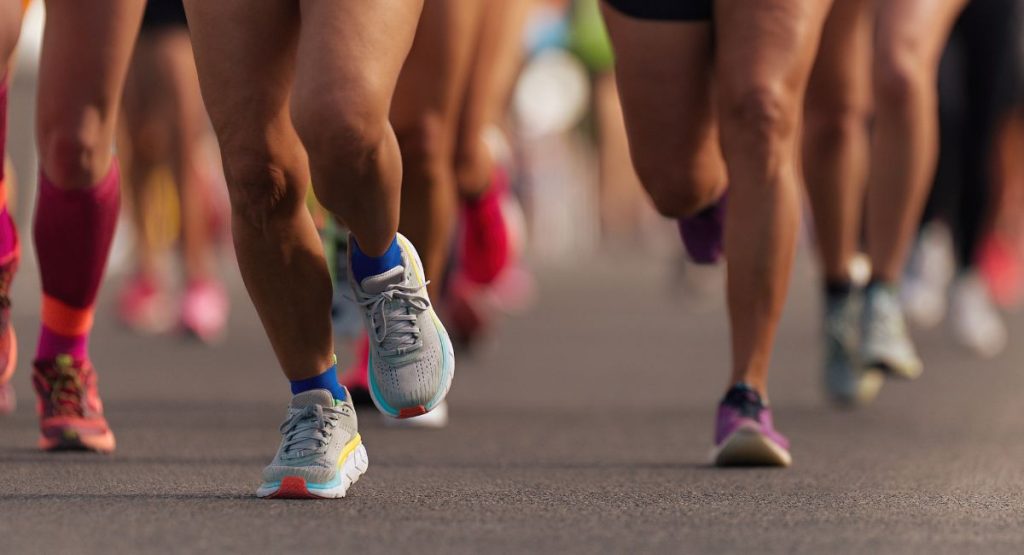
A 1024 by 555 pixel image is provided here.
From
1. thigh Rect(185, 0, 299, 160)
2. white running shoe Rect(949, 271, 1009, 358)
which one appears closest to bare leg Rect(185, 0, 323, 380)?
thigh Rect(185, 0, 299, 160)

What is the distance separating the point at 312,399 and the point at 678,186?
1.55 meters

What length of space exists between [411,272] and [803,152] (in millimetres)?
2580

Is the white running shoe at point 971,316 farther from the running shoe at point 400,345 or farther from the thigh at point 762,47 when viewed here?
the running shoe at point 400,345

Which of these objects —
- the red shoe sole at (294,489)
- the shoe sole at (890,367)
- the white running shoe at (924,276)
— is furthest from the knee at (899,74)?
the white running shoe at (924,276)

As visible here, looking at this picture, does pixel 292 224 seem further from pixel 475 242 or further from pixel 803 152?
pixel 475 242

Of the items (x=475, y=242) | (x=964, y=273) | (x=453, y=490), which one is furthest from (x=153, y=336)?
(x=453, y=490)

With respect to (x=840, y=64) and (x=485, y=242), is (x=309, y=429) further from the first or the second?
(x=485, y=242)

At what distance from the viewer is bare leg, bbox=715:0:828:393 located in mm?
4992

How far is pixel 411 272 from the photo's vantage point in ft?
14.3

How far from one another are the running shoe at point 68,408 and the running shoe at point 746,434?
1.60 m

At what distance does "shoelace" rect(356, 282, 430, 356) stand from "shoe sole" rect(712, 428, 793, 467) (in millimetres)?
1137

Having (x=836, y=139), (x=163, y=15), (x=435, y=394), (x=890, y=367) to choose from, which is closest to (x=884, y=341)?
(x=890, y=367)

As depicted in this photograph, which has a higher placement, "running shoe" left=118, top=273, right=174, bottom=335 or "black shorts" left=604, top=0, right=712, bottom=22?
"black shorts" left=604, top=0, right=712, bottom=22

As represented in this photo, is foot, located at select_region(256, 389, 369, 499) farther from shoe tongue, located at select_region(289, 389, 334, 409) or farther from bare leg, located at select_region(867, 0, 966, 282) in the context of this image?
bare leg, located at select_region(867, 0, 966, 282)
